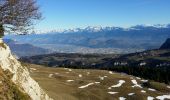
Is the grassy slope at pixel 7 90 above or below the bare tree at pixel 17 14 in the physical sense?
below

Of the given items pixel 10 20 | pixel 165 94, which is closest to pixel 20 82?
pixel 10 20

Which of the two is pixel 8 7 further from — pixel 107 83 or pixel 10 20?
pixel 107 83

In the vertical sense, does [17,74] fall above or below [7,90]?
above

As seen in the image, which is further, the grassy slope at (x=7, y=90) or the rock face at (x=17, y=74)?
the rock face at (x=17, y=74)

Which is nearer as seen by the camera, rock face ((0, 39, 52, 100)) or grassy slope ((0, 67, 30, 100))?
grassy slope ((0, 67, 30, 100))

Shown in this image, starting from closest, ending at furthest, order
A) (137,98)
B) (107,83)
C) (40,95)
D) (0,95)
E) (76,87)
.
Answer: (0,95), (40,95), (137,98), (76,87), (107,83)

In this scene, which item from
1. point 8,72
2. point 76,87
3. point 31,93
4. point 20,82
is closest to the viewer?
point 8,72

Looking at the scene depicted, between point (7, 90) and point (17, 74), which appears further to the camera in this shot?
point (17, 74)

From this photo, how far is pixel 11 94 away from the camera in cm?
2992

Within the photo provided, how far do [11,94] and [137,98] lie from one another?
88.4m

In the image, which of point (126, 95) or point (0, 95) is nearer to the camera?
point (0, 95)

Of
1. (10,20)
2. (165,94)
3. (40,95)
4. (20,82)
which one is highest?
(10,20)

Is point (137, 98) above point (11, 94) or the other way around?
the other way around

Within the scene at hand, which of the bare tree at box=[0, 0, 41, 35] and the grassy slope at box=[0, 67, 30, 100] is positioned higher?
the bare tree at box=[0, 0, 41, 35]
